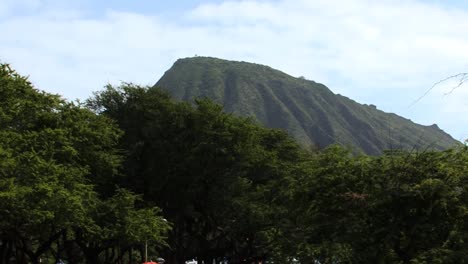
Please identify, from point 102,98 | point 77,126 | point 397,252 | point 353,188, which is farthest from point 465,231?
point 102,98

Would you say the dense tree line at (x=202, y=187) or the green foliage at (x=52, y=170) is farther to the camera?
the green foliage at (x=52, y=170)

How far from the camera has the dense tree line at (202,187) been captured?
50.8ft

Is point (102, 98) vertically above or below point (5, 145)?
above

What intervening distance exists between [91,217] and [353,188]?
65.0 feet

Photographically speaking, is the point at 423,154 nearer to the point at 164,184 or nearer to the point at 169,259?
the point at 164,184

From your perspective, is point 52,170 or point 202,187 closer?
point 52,170

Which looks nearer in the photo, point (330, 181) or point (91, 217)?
point (330, 181)

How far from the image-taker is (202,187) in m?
41.8

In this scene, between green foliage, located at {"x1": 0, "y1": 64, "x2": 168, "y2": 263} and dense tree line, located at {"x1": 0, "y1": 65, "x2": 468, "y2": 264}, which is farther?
green foliage, located at {"x1": 0, "y1": 64, "x2": 168, "y2": 263}

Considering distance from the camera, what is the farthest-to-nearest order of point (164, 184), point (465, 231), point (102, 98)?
point (102, 98), point (164, 184), point (465, 231)

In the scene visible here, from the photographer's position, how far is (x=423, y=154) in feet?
54.4

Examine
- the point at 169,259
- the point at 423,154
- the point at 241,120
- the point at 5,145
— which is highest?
the point at 241,120

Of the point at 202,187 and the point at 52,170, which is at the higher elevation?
the point at 202,187

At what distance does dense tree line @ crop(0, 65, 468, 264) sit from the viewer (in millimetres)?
15484
